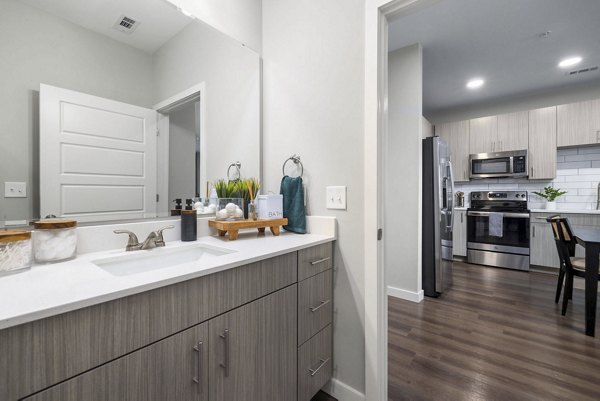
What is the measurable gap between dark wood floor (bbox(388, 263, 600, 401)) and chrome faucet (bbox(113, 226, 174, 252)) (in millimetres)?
1512

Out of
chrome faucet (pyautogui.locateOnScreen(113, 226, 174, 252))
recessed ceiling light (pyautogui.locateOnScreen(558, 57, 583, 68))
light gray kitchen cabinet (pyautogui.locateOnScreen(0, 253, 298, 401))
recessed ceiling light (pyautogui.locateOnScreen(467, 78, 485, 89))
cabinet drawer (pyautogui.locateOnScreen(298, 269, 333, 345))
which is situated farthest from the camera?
recessed ceiling light (pyautogui.locateOnScreen(467, 78, 485, 89))

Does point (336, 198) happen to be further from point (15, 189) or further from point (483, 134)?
point (483, 134)

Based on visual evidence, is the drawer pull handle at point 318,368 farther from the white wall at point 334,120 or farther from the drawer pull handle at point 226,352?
the drawer pull handle at point 226,352

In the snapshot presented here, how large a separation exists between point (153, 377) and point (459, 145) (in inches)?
210

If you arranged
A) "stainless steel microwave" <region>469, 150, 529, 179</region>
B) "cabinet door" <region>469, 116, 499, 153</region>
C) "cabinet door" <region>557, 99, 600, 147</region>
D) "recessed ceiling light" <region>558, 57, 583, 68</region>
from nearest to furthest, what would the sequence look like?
"recessed ceiling light" <region>558, 57, 583, 68</region>, "cabinet door" <region>557, 99, 600, 147</region>, "stainless steel microwave" <region>469, 150, 529, 179</region>, "cabinet door" <region>469, 116, 499, 153</region>

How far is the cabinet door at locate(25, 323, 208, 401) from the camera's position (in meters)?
0.61

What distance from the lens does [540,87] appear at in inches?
157

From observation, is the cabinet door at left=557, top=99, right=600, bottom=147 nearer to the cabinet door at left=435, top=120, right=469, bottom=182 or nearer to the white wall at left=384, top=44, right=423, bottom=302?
the cabinet door at left=435, top=120, right=469, bottom=182

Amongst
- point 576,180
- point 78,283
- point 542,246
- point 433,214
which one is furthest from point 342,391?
point 576,180

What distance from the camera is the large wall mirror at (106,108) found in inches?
38.2

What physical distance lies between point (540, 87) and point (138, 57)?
5.23 m

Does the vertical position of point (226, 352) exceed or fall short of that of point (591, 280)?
it exceeds it

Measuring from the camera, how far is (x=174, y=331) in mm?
770

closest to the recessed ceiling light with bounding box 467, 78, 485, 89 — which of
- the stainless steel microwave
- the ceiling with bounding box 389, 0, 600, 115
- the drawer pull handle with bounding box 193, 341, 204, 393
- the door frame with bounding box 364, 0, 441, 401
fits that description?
the ceiling with bounding box 389, 0, 600, 115
